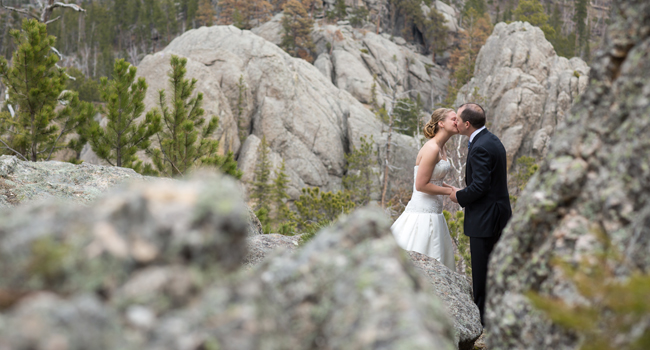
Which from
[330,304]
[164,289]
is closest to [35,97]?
[164,289]

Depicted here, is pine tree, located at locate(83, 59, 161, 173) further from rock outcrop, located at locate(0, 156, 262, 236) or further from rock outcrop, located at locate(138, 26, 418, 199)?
rock outcrop, located at locate(138, 26, 418, 199)

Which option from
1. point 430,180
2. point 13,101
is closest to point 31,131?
point 13,101

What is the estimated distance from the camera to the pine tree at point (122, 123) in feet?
39.9

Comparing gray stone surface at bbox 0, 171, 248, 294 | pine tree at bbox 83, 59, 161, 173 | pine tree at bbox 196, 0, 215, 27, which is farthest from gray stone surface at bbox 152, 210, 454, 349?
pine tree at bbox 196, 0, 215, 27

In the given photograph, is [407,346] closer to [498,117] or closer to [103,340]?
[103,340]

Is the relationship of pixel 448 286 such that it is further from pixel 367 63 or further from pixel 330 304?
pixel 367 63

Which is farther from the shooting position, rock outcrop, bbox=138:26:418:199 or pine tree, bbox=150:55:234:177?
rock outcrop, bbox=138:26:418:199

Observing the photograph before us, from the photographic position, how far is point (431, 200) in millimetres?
6410

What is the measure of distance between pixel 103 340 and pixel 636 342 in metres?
1.69

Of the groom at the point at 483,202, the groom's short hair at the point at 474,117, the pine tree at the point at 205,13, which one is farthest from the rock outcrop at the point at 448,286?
the pine tree at the point at 205,13

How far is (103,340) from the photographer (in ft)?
4.10

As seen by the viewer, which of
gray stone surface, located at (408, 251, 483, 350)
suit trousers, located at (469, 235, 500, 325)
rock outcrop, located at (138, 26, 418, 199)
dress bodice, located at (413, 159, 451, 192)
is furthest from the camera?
rock outcrop, located at (138, 26, 418, 199)

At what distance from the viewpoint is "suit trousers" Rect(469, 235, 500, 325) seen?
16.5 feet

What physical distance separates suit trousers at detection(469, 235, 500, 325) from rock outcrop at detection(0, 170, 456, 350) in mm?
3696
